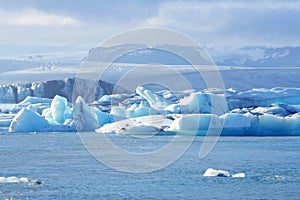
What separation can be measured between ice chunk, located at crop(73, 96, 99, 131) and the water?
5.28m

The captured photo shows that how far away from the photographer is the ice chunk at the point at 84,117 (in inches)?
1300

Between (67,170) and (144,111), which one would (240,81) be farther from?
(67,170)

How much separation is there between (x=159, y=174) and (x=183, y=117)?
37.2 feet

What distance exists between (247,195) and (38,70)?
221 feet

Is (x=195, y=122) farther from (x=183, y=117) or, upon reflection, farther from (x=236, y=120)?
(x=236, y=120)

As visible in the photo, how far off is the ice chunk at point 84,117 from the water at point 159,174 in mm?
5281

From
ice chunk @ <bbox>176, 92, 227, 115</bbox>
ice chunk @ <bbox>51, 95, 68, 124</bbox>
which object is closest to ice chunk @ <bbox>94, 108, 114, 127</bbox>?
ice chunk @ <bbox>51, 95, 68, 124</bbox>

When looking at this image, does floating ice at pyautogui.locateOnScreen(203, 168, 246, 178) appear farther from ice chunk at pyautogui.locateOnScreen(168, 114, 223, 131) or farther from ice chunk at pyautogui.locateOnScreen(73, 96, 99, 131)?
ice chunk at pyautogui.locateOnScreen(73, 96, 99, 131)

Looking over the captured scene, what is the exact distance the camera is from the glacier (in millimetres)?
30688

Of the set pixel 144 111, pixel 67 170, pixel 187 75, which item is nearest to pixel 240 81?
pixel 187 75

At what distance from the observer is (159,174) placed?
744 inches

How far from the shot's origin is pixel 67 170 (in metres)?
19.4

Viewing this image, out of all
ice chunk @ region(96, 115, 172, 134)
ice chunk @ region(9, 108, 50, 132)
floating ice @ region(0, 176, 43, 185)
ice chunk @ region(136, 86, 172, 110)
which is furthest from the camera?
ice chunk @ region(136, 86, 172, 110)

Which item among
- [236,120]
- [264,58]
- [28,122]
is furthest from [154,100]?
[264,58]
